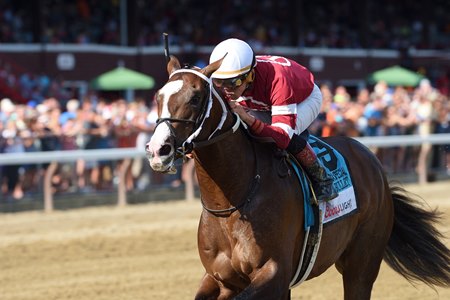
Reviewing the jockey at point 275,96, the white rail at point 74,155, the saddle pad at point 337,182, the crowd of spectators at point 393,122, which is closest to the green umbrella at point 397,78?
the crowd of spectators at point 393,122

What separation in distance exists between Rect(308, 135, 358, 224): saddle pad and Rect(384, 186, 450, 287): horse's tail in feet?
2.57

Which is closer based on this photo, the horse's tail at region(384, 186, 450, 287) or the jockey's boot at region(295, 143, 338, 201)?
the jockey's boot at region(295, 143, 338, 201)

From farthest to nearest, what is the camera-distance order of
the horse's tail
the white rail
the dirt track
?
1. the white rail
2. the dirt track
3. the horse's tail

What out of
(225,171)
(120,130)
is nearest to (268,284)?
(225,171)

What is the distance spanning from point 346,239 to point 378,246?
35 centimetres

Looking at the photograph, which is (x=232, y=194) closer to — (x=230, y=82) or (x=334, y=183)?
(x=230, y=82)

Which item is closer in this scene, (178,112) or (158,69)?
(178,112)

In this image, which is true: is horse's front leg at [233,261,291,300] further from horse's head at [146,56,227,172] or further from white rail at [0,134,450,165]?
white rail at [0,134,450,165]

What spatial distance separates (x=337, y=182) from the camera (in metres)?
5.46

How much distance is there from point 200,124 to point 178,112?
18 centimetres

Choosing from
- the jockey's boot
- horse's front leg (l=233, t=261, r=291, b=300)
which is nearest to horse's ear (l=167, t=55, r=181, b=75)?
the jockey's boot

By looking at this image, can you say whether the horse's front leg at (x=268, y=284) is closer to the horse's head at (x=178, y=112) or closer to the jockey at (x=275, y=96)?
the jockey at (x=275, y=96)

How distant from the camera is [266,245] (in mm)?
4641

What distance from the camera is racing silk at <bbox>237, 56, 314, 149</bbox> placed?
4.82m
